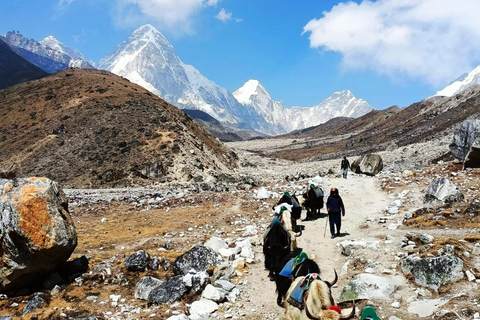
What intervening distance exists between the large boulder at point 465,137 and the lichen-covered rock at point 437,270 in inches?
593

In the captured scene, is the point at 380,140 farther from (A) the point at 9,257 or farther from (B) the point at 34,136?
(A) the point at 9,257

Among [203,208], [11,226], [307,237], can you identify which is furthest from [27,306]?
[203,208]

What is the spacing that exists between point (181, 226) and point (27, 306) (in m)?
7.62

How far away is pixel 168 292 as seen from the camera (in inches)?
375

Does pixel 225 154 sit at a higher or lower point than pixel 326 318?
higher

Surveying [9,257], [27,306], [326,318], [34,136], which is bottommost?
[27,306]

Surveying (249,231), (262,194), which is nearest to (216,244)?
(249,231)

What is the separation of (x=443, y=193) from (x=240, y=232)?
8342 mm

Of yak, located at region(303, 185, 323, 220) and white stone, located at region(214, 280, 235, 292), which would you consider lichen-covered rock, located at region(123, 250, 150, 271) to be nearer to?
white stone, located at region(214, 280, 235, 292)

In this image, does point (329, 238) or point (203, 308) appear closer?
point (203, 308)

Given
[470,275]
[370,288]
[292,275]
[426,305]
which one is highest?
[292,275]

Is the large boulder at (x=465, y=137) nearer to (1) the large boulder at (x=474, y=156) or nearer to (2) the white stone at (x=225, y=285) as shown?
(1) the large boulder at (x=474, y=156)

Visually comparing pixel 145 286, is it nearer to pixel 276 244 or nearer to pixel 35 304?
pixel 35 304

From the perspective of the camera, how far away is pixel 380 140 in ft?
276
